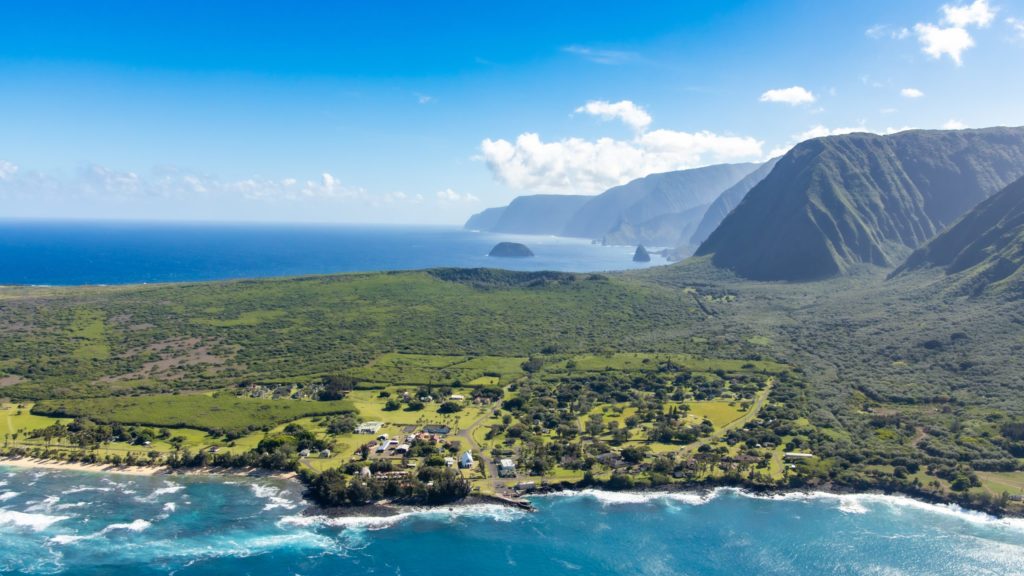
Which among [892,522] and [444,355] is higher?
[444,355]

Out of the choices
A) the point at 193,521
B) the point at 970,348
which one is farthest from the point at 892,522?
the point at 193,521

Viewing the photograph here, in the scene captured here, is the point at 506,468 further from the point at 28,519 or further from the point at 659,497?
the point at 28,519

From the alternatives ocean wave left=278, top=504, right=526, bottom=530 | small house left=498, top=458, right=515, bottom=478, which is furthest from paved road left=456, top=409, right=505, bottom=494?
ocean wave left=278, top=504, right=526, bottom=530

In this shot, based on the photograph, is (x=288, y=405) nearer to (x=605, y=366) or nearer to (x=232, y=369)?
(x=232, y=369)

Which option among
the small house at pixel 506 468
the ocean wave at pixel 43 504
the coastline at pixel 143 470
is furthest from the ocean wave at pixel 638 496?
the ocean wave at pixel 43 504

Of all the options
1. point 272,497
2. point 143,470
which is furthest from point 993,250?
point 143,470

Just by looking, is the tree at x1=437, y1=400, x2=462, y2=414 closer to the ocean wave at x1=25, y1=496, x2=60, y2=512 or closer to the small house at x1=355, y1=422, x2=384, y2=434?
the small house at x1=355, y1=422, x2=384, y2=434

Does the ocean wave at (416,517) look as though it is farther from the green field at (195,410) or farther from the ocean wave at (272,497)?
the green field at (195,410)
